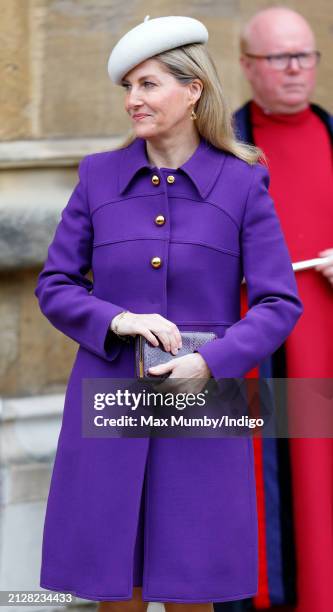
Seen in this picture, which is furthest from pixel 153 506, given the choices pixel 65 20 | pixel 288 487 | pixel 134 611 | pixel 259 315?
pixel 65 20

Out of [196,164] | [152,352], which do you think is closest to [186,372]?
[152,352]

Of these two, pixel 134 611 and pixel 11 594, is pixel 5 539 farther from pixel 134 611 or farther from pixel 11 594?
pixel 134 611

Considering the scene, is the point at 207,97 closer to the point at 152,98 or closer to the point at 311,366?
the point at 152,98

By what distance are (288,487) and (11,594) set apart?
0.91 metres

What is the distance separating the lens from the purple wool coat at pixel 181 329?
3.26 metres

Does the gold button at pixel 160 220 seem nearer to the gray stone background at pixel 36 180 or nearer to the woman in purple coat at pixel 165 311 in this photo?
the woman in purple coat at pixel 165 311

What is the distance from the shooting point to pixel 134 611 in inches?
134

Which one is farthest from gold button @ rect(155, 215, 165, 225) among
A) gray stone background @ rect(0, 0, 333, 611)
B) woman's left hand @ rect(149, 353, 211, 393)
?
gray stone background @ rect(0, 0, 333, 611)

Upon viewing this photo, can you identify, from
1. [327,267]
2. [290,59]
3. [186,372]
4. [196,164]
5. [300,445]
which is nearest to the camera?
[186,372]

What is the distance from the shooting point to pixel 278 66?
443 cm

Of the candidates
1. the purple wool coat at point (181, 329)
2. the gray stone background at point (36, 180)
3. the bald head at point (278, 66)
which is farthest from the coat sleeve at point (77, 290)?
the bald head at point (278, 66)

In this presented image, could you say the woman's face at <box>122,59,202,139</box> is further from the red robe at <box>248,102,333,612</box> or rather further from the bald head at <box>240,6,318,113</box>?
the bald head at <box>240,6,318,113</box>

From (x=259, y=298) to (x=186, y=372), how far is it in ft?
0.93

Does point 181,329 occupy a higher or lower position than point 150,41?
lower
